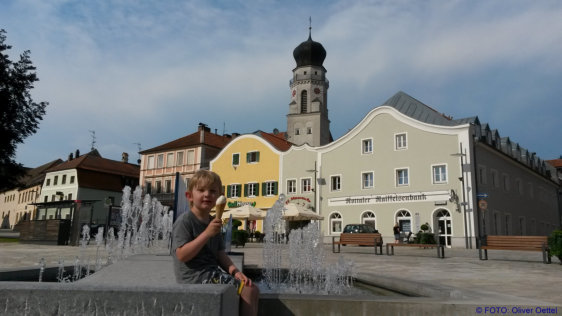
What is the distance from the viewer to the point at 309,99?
5203 centimetres

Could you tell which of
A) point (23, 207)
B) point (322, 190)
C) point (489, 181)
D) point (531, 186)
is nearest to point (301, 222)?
point (322, 190)

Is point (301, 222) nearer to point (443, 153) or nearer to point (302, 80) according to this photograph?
point (443, 153)

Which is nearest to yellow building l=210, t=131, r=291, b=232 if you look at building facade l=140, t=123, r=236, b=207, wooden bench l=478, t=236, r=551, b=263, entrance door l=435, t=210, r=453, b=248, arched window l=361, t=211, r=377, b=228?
building facade l=140, t=123, r=236, b=207

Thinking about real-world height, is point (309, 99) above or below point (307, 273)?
above

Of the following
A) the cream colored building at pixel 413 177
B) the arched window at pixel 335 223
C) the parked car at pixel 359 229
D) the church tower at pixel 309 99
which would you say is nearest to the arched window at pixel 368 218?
the cream colored building at pixel 413 177

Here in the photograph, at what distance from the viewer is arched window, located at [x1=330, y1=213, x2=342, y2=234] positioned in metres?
31.5

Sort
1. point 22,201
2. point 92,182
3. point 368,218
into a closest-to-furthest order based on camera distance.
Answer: point 368,218 → point 92,182 → point 22,201

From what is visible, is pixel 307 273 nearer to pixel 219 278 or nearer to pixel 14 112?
pixel 219 278

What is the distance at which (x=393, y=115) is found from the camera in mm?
30297

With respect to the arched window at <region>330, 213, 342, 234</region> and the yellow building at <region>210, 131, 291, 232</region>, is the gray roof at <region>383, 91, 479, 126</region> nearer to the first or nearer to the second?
the arched window at <region>330, 213, 342, 234</region>

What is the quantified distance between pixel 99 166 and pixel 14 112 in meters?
33.0

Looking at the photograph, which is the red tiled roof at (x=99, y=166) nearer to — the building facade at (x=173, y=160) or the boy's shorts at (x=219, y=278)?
the building facade at (x=173, y=160)

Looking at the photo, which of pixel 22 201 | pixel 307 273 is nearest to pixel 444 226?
pixel 307 273

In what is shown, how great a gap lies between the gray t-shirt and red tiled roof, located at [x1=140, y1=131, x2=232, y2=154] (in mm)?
43496
